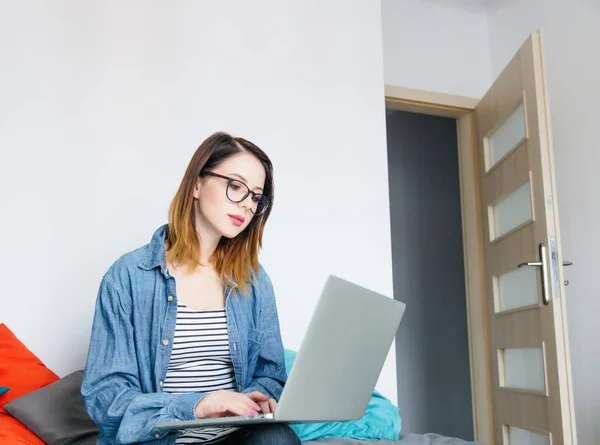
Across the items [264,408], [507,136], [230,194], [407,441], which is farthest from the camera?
[507,136]

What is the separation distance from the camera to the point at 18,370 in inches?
74.1

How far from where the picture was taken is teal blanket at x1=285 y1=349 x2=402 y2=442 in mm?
1806

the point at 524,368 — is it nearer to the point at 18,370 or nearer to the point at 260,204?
the point at 260,204

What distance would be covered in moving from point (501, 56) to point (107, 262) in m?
2.38

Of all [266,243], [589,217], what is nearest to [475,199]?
[589,217]

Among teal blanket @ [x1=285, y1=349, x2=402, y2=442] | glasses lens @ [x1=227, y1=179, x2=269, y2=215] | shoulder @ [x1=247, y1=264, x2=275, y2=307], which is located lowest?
teal blanket @ [x1=285, y1=349, x2=402, y2=442]

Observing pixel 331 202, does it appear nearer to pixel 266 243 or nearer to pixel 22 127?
pixel 266 243

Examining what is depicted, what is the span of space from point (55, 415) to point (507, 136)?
2140mm

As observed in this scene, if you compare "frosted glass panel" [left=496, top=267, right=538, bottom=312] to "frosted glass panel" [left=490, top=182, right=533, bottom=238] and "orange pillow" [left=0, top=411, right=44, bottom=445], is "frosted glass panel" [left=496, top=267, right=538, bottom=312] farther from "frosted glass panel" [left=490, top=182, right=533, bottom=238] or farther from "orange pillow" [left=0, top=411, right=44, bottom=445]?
"orange pillow" [left=0, top=411, right=44, bottom=445]

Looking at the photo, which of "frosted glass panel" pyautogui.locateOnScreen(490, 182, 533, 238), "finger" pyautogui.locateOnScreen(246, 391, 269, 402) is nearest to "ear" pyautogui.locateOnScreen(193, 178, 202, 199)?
"finger" pyautogui.locateOnScreen(246, 391, 269, 402)

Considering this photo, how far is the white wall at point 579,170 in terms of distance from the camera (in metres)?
2.79

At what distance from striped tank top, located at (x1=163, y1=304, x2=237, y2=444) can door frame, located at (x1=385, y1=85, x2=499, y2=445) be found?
79.4 inches

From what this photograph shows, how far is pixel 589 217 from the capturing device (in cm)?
287

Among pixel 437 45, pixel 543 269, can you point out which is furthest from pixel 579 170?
pixel 437 45
